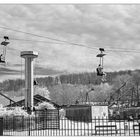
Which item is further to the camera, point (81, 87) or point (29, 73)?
point (81, 87)

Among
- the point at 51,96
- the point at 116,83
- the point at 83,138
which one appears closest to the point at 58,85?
the point at 51,96

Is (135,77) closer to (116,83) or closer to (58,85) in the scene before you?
(116,83)

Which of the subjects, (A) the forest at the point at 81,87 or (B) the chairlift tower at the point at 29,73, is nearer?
(B) the chairlift tower at the point at 29,73

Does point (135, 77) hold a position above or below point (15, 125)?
above

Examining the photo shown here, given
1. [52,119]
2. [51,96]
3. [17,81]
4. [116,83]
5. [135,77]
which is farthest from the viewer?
[51,96]

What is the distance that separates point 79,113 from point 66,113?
2.96m

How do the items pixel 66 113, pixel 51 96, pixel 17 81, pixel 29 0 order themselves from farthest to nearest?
pixel 51 96 → pixel 17 81 → pixel 66 113 → pixel 29 0

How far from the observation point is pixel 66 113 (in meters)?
36.7

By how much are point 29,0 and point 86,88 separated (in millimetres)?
51298

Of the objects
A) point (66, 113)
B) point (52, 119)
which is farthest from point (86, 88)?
point (52, 119)

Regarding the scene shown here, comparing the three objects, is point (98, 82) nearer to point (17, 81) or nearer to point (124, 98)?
point (124, 98)

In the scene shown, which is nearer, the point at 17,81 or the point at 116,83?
the point at 17,81

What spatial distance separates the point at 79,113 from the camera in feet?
112

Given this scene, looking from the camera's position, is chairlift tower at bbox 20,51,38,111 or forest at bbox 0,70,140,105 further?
forest at bbox 0,70,140,105
